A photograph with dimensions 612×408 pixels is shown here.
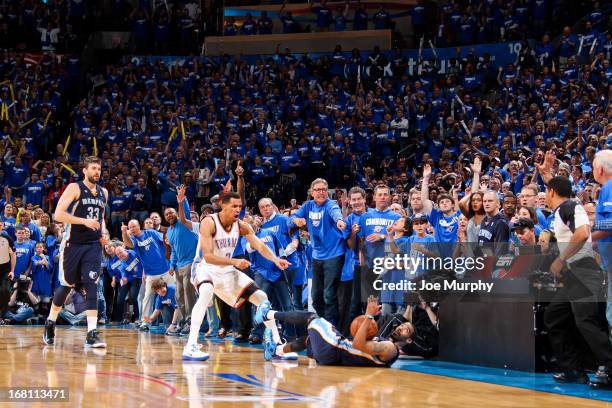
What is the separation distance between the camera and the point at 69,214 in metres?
12.0

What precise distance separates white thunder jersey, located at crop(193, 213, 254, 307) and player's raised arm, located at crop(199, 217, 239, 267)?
0.28 feet

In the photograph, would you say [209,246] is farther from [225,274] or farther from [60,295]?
[60,295]

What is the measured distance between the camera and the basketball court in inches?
303

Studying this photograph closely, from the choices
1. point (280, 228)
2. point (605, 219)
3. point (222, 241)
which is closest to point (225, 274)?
point (222, 241)

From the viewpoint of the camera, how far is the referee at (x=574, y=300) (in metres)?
8.91

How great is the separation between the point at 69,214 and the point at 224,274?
7.77 ft

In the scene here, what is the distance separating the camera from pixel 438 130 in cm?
2427

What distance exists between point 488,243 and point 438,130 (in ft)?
45.0

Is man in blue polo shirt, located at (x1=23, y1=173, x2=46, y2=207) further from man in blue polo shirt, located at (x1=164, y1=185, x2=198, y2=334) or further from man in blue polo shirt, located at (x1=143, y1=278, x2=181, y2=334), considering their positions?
man in blue polo shirt, located at (x1=164, y1=185, x2=198, y2=334)

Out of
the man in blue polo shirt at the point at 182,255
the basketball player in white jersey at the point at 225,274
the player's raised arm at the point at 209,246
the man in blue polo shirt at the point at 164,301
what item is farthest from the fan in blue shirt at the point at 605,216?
the man in blue polo shirt at the point at 164,301

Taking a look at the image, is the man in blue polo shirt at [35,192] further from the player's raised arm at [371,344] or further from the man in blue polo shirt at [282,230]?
the player's raised arm at [371,344]

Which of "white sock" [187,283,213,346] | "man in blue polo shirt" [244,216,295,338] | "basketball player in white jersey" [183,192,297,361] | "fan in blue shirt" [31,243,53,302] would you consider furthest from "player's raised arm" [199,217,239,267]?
"fan in blue shirt" [31,243,53,302]

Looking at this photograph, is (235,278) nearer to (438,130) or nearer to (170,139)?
(438,130)

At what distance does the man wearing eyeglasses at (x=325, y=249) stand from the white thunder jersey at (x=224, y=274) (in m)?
1.90
